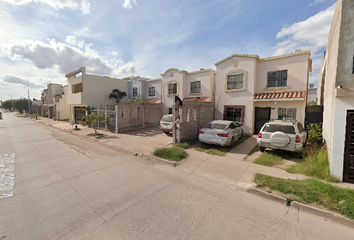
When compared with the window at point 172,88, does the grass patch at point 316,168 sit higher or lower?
lower

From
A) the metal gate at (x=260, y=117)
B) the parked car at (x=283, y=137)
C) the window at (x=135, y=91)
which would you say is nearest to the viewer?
the parked car at (x=283, y=137)

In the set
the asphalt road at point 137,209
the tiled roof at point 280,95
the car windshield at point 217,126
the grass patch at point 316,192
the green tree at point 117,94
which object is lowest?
the asphalt road at point 137,209

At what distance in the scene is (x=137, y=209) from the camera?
148 inches

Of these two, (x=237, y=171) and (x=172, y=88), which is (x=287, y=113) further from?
(x=172, y=88)

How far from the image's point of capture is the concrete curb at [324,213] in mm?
3305

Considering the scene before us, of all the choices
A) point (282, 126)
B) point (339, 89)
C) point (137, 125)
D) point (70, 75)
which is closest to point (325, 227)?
point (339, 89)

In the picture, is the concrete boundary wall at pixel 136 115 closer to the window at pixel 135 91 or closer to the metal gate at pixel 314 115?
the window at pixel 135 91

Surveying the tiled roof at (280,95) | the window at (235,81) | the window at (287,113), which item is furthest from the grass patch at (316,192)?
the window at (235,81)

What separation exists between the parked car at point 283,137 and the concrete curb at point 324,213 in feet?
11.6

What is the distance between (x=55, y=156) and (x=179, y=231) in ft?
25.1

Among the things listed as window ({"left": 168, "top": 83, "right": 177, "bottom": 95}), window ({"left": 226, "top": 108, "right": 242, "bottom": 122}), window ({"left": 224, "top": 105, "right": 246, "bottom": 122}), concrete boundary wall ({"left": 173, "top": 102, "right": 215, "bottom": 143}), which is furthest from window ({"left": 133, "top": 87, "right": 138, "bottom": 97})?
window ({"left": 226, "top": 108, "right": 242, "bottom": 122})

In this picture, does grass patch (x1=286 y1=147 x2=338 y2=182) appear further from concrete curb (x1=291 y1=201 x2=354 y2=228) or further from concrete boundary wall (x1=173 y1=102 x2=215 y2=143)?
concrete boundary wall (x1=173 y1=102 x2=215 y2=143)

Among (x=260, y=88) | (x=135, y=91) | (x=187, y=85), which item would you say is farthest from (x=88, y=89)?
(x=260, y=88)

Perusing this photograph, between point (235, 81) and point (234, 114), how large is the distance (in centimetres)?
273
